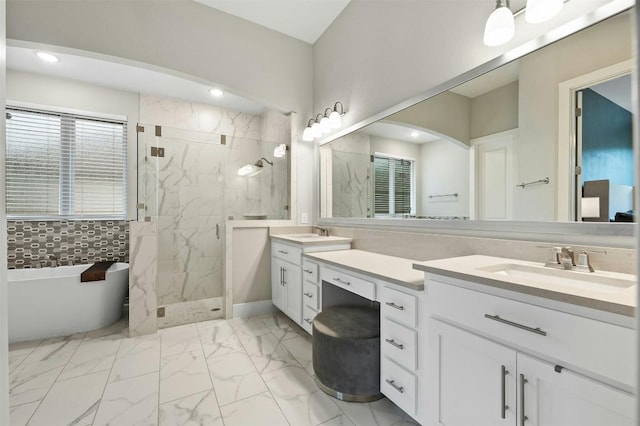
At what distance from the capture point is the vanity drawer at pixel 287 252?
242 centimetres

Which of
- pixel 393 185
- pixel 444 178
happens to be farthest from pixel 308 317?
pixel 444 178

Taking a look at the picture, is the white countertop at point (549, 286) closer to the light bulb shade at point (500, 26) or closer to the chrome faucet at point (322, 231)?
the light bulb shade at point (500, 26)

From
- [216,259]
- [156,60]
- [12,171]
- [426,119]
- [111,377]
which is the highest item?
[156,60]

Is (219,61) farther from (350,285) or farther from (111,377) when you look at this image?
(111,377)

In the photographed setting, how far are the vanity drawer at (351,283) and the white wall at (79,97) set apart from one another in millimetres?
2187

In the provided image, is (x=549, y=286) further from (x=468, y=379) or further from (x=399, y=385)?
(x=399, y=385)

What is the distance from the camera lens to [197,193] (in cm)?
287

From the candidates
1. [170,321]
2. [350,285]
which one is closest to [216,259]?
[170,321]

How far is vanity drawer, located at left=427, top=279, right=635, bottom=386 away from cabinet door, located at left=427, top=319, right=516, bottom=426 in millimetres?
54

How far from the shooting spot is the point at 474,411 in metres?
1.03

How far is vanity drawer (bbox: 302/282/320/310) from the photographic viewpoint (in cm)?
211

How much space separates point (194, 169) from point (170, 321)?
1565 mm

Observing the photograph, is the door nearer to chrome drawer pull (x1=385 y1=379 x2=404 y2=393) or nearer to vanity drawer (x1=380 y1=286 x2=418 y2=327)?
vanity drawer (x1=380 y1=286 x2=418 y2=327)

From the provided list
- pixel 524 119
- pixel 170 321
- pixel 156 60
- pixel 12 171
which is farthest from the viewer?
pixel 12 171
